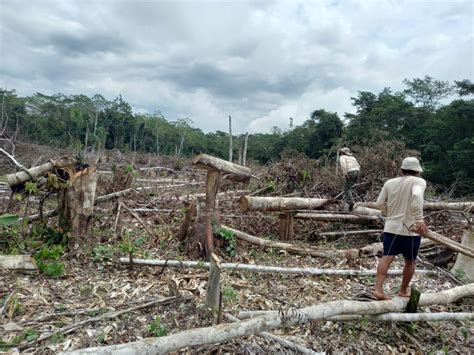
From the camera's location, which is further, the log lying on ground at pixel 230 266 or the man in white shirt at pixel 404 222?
the log lying on ground at pixel 230 266

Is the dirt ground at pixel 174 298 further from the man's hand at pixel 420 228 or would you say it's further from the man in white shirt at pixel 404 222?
the man's hand at pixel 420 228

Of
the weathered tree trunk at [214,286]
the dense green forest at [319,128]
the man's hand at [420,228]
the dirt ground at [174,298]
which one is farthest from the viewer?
the dense green forest at [319,128]

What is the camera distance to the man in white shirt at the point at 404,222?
12.5 feet

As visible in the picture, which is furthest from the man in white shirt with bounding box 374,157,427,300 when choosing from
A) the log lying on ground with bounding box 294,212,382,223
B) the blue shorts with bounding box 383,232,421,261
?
the log lying on ground with bounding box 294,212,382,223

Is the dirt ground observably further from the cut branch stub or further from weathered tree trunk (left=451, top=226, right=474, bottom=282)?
the cut branch stub

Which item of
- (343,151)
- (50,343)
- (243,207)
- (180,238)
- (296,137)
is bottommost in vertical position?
(50,343)

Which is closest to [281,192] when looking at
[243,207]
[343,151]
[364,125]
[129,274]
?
[343,151]

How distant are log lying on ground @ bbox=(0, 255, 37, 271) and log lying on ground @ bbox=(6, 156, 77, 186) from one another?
1.33m

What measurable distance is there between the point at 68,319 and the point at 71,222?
6.12 ft

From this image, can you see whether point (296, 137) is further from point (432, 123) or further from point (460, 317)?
point (460, 317)

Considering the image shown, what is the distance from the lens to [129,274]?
4.36m

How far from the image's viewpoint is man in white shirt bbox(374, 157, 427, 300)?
3809 mm

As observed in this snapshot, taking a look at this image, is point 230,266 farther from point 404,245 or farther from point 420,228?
point 420,228

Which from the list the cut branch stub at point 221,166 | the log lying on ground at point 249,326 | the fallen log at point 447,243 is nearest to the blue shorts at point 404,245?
the fallen log at point 447,243
